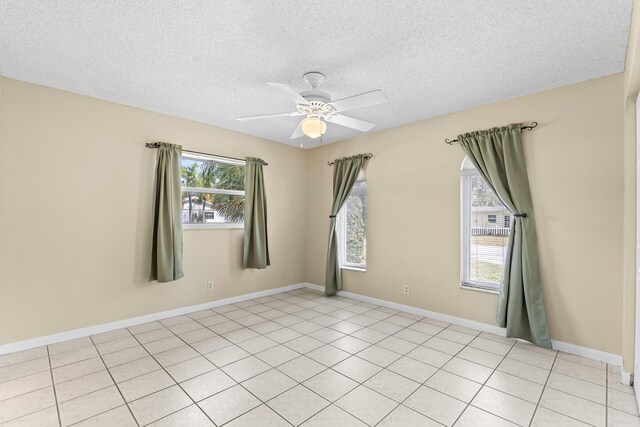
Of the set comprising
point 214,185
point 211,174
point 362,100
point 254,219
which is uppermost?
point 362,100

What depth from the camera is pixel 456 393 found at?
2271 millimetres

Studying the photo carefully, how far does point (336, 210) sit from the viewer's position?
16.5 ft

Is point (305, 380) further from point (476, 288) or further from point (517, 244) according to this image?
point (517, 244)

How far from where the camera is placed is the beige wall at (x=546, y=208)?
278 centimetres

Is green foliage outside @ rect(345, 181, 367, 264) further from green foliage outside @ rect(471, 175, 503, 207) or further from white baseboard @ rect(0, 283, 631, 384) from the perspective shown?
green foliage outside @ rect(471, 175, 503, 207)

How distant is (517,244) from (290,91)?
2742 mm

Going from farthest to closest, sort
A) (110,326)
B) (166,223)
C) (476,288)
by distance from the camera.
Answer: (166,223) < (476,288) < (110,326)

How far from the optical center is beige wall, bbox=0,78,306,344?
291cm

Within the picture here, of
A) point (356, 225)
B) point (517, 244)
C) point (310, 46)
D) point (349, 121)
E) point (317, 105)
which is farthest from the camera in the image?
point (356, 225)

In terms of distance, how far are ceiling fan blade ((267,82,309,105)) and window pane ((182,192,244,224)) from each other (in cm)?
240

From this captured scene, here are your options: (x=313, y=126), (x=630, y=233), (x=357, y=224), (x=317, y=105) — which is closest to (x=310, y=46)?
(x=317, y=105)

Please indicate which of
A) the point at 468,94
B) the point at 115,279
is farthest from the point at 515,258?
the point at 115,279

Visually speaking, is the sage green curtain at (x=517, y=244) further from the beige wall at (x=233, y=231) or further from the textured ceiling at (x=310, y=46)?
the textured ceiling at (x=310, y=46)

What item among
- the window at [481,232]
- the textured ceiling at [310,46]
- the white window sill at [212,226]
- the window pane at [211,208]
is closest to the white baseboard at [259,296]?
the window at [481,232]
